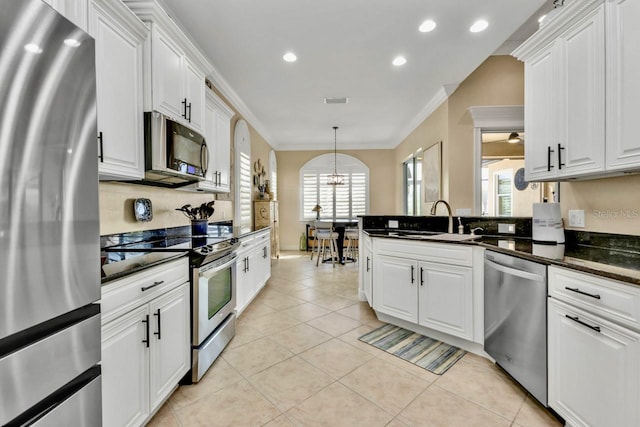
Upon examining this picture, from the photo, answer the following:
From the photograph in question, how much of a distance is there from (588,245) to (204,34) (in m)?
3.58

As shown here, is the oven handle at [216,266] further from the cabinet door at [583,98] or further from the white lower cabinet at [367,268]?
the cabinet door at [583,98]

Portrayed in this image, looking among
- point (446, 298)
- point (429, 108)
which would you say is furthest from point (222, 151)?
point (429, 108)

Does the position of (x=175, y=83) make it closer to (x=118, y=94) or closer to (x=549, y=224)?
(x=118, y=94)

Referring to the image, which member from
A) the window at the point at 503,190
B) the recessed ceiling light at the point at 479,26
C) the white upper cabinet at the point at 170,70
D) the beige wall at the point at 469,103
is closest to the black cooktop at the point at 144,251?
the white upper cabinet at the point at 170,70

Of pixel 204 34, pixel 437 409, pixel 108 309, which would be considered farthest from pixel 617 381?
pixel 204 34

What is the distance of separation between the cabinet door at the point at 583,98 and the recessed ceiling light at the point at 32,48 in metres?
2.47

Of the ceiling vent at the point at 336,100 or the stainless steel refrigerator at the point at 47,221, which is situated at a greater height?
the ceiling vent at the point at 336,100

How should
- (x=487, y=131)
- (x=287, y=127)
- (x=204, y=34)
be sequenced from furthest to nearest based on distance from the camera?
(x=287, y=127) → (x=487, y=131) → (x=204, y=34)

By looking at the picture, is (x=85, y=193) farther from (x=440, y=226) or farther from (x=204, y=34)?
(x=440, y=226)

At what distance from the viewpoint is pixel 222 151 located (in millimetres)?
3404

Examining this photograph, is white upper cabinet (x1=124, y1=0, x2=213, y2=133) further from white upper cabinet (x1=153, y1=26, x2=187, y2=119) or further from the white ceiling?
the white ceiling

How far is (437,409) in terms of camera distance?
5.54 ft

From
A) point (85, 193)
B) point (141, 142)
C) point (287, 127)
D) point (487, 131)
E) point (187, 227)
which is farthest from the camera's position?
point (287, 127)

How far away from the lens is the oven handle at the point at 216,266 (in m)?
1.99
